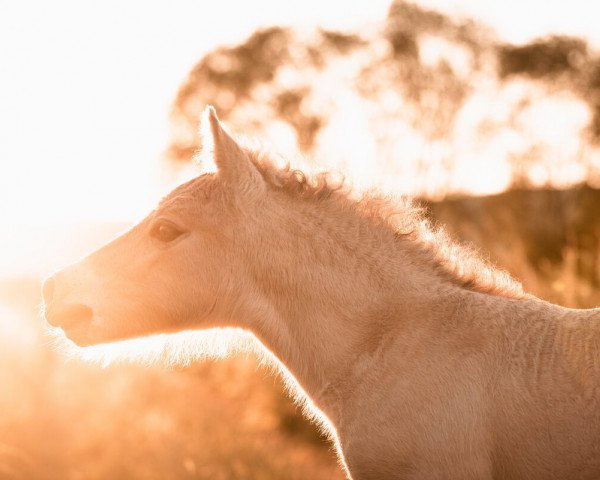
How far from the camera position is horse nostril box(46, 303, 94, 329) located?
4.67 metres

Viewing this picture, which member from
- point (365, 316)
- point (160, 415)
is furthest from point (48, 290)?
point (160, 415)

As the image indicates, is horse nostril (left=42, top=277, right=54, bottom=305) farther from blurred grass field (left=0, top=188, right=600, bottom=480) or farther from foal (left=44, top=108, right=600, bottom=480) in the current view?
blurred grass field (left=0, top=188, right=600, bottom=480)

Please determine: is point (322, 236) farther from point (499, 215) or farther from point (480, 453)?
point (499, 215)

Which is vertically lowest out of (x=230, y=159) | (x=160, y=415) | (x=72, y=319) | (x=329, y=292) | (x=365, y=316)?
(x=160, y=415)

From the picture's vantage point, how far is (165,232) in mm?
4766

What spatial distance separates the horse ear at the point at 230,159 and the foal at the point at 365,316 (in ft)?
0.04

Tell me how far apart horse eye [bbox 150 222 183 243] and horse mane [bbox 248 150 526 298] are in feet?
2.16

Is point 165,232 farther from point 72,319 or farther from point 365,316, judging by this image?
point 365,316

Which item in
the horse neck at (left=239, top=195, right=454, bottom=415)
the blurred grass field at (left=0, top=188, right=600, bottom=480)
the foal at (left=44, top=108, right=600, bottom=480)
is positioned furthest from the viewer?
the blurred grass field at (left=0, top=188, right=600, bottom=480)

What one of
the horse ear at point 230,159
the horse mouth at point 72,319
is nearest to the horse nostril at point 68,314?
the horse mouth at point 72,319

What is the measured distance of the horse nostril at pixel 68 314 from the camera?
4668mm

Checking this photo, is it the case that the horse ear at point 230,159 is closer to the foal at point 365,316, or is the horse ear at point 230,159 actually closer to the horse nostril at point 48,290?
the foal at point 365,316

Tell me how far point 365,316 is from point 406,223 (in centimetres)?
67

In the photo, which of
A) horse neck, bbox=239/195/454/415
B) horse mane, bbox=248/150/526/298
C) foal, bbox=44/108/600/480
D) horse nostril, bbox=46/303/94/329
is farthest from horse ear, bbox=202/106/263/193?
horse nostril, bbox=46/303/94/329
